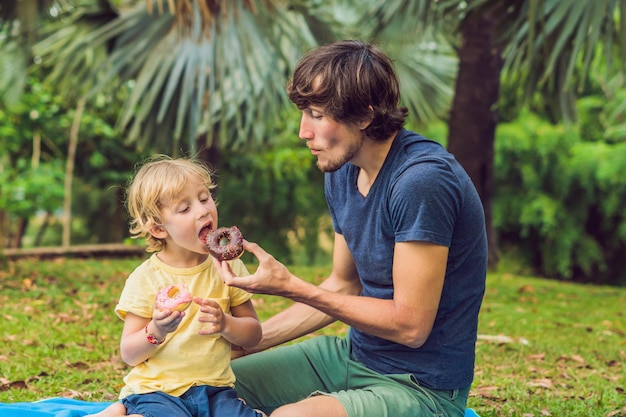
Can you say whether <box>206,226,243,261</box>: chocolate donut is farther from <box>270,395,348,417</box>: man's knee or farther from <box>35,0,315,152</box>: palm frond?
<box>35,0,315,152</box>: palm frond

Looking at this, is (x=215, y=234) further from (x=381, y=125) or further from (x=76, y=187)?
(x=76, y=187)

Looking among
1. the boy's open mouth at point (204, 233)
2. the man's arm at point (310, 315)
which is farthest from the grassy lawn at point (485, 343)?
the boy's open mouth at point (204, 233)

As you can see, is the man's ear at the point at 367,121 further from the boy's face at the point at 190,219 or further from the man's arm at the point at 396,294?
the boy's face at the point at 190,219

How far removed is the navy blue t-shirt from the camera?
7.20 feet

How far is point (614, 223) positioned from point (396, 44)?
→ 4.60 meters

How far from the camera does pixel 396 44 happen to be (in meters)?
7.93

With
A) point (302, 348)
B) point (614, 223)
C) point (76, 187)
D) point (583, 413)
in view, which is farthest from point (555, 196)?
point (302, 348)

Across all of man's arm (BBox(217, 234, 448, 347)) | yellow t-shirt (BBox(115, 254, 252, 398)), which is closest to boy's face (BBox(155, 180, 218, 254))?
yellow t-shirt (BBox(115, 254, 252, 398))

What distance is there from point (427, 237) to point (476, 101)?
5631mm

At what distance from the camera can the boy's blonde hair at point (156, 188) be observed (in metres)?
2.39

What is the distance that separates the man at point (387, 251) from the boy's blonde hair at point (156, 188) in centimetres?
32

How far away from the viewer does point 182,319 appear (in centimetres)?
229

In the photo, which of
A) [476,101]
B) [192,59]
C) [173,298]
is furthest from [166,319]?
[476,101]

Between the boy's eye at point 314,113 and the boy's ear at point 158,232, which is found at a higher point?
the boy's eye at point 314,113
